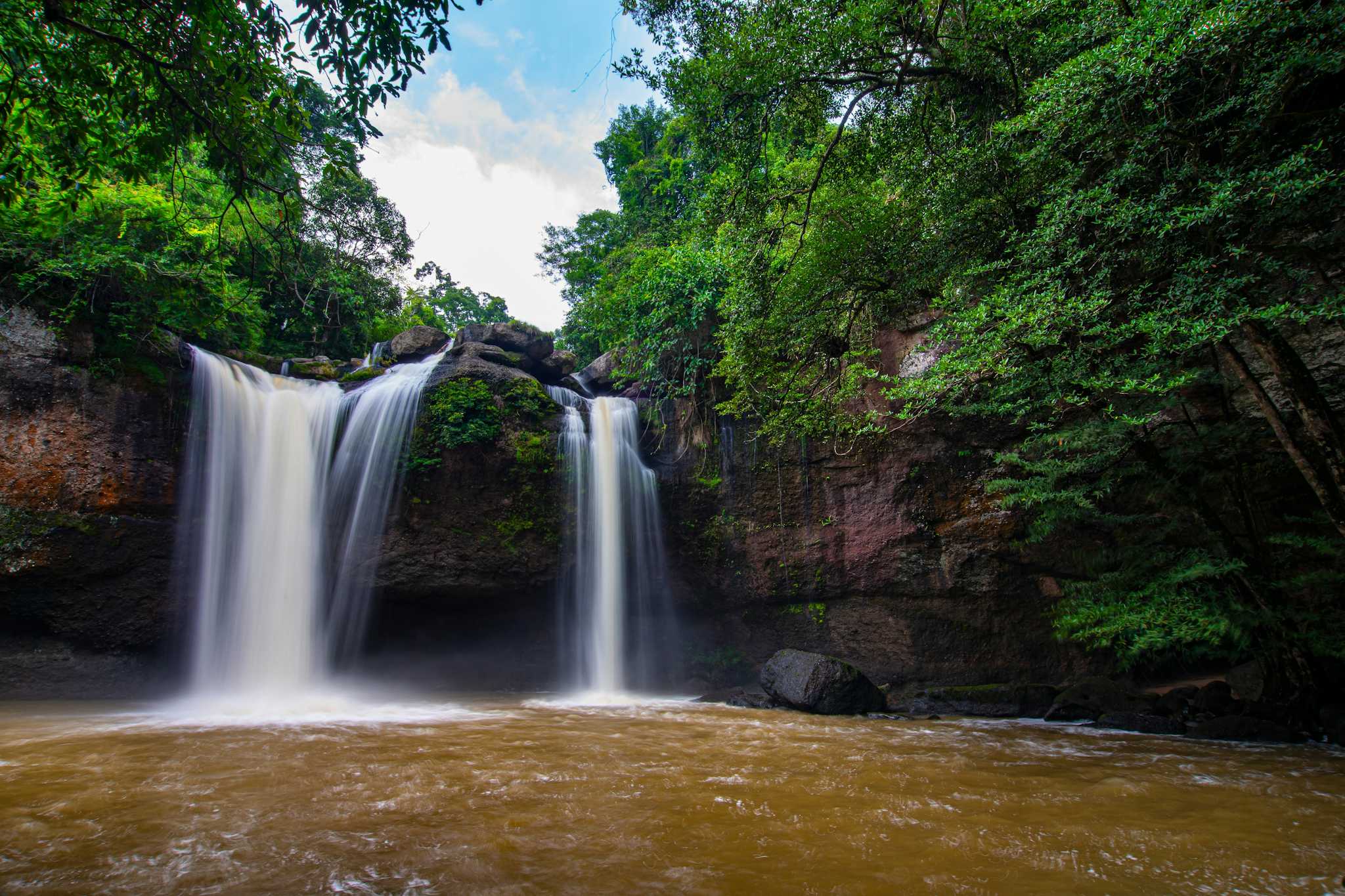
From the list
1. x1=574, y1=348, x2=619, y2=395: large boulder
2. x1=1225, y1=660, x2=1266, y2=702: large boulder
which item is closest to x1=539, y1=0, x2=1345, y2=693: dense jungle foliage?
x1=1225, y1=660, x2=1266, y2=702: large boulder

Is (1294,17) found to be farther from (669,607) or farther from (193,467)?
(193,467)

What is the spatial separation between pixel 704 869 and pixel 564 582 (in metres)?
8.67

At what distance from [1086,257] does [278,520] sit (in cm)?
1185

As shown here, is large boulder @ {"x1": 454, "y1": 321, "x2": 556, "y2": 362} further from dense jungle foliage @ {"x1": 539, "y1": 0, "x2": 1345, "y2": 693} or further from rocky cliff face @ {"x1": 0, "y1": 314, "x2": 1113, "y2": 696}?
dense jungle foliage @ {"x1": 539, "y1": 0, "x2": 1345, "y2": 693}

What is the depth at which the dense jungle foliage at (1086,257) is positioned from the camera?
475cm

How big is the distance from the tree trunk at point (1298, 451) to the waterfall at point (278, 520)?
1120cm

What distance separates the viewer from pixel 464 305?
28484 mm

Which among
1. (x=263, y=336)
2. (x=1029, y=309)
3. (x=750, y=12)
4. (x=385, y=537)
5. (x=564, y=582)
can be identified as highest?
(x=750, y=12)

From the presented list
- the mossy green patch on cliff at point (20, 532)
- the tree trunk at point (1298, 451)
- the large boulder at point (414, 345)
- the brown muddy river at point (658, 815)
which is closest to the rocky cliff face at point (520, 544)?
the mossy green patch on cliff at point (20, 532)

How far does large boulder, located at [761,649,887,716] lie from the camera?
302 inches

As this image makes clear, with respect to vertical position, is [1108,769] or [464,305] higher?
[464,305]

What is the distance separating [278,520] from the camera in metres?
9.81

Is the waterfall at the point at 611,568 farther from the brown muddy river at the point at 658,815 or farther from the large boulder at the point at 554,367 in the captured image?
the brown muddy river at the point at 658,815

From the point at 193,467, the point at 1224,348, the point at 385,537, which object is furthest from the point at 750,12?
the point at 193,467
